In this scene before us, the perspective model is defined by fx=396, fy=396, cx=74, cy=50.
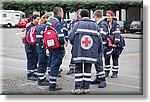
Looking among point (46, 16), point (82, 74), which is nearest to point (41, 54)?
point (46, 16)

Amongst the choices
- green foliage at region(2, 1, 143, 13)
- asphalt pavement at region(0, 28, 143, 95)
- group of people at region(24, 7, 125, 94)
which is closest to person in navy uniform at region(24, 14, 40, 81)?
group of people at region(24, 7, 125, 94)

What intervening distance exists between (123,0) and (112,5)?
0.73 ft

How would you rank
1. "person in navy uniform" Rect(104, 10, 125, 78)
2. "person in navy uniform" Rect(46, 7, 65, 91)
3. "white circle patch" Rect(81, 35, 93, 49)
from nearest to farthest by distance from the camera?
1. "white circle patch" Rect(81, 35, 93, 49)
2. "person in navy uniform" Rect(46, 7, 65, 91)
3. "person in navy uniform" Rect(104, 10, 125, 78)

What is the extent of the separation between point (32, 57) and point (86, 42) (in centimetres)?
174

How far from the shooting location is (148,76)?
616cm

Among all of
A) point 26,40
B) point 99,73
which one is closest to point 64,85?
point 99,73

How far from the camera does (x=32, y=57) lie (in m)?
7.64

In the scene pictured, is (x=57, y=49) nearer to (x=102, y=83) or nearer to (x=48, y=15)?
(x=48, y=15)

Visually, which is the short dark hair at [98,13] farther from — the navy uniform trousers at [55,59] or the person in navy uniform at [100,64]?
the navy uniform trousers at [55,59]

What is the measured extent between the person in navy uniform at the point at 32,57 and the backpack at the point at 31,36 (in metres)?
0.09

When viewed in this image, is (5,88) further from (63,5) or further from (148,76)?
(148,76)

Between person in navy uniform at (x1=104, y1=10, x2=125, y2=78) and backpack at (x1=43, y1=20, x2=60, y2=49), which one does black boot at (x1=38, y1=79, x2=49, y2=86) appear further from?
person in navy uniform at (x1=104, y1=10, x2=125, y2=78)

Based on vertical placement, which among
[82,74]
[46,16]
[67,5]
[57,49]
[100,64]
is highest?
[67,5]

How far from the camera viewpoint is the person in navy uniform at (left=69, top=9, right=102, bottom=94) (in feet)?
20.5
